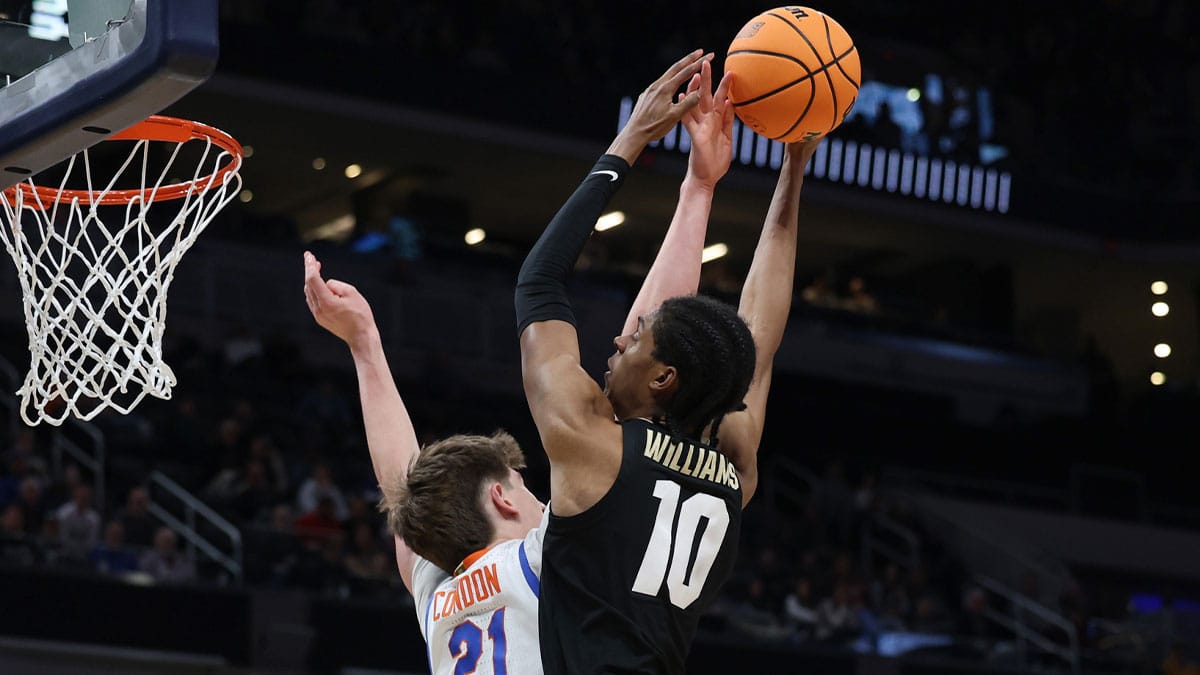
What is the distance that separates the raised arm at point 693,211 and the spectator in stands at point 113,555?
7115mm

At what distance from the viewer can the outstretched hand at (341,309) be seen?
3.30 meters

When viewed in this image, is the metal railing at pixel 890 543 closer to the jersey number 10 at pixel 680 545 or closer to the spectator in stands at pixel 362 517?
the spectator in stands at pixel 362 517

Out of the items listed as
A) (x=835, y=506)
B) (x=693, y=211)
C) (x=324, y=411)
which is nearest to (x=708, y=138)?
(x=693, y=211)

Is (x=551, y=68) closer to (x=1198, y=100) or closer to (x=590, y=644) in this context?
(x=1198, y=100)

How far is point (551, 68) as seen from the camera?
55.5 ft

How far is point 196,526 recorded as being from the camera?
10406mm

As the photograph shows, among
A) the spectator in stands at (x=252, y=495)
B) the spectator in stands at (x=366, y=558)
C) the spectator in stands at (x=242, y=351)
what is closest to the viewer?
the spectator in stands at (x=366, y=558)

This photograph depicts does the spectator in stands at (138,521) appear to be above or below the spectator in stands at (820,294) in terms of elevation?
above

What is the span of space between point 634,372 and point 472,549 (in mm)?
489

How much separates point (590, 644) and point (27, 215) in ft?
9.29

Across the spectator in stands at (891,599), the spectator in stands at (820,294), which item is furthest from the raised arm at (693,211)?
the spectator in stands at (820,294)

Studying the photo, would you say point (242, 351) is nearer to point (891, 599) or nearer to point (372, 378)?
point (891, 599)

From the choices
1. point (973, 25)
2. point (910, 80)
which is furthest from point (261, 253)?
point (973, 25)

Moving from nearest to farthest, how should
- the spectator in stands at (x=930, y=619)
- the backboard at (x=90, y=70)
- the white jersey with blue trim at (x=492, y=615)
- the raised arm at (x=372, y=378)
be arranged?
the backboard at (x=90, y=70)
the white jersey with blue trim at (x=492, y=615)
the raised arm at (x=372, y=378)
the spectator in stands at (x=930, y=619)
